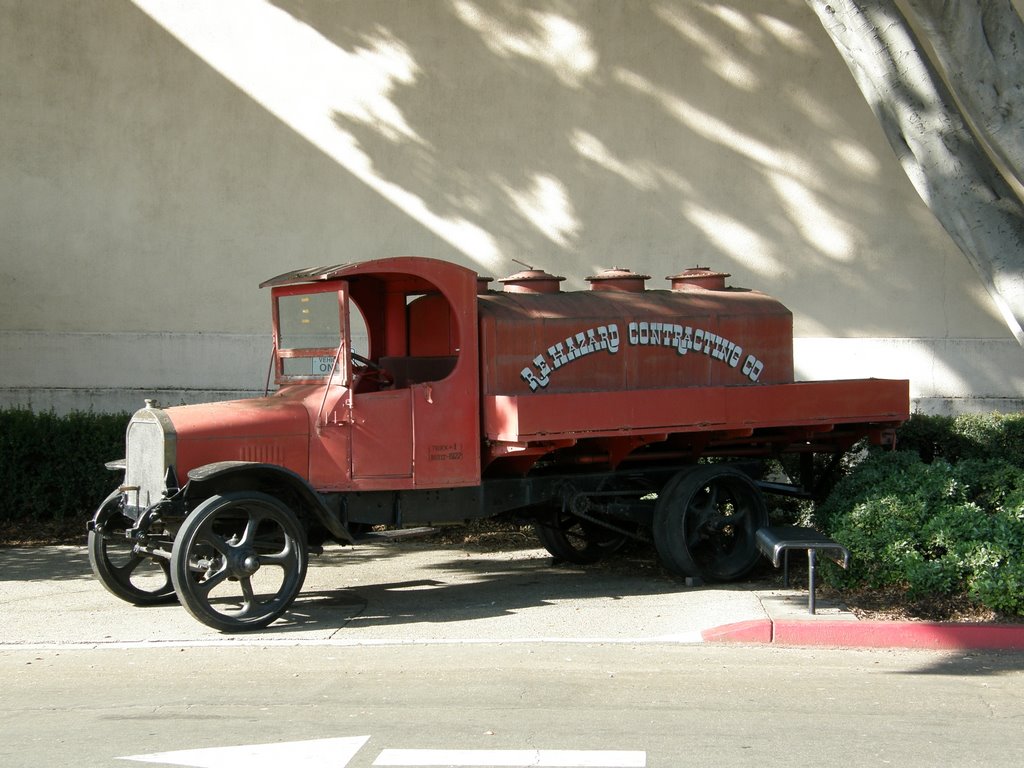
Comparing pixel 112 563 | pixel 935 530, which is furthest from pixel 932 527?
pixel 112 563

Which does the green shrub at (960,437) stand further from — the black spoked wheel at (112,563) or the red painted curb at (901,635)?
Answer: the black spoked wheel at (112,563)

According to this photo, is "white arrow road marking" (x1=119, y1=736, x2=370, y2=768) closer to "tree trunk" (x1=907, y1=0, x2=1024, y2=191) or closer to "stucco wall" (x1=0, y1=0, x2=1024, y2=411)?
"tree trunk" (x1=907, y1=0, x2=1024, y2=191)

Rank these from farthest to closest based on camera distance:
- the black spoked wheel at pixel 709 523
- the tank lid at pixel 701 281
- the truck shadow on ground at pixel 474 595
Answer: the tank lid at pixel 701 281 → the black spoked wheel at pixel 709 523 → the truck shadow on ground at pixel 474 595

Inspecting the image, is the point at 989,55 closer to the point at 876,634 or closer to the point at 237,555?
A: the point at 876,634

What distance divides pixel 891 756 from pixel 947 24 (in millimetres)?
5332

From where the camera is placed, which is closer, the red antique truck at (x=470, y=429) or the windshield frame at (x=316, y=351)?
the red antique truck at (x=470, y=429)

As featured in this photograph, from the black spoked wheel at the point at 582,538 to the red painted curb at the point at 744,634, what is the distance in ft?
7.65

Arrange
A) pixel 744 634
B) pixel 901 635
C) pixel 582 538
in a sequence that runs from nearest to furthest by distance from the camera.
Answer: pixel 901 635, pixel 744 634, pixel 582 538

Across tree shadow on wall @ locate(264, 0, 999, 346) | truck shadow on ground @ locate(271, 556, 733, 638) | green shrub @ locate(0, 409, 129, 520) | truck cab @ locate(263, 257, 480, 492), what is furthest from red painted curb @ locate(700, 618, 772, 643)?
green shrub @ locate(0, 409, 129, 520)

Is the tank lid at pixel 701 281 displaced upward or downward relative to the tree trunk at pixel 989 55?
downward

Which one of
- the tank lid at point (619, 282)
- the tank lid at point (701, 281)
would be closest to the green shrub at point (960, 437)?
the tank lid at point (701, 281)

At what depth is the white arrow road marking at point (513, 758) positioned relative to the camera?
5.20 meters

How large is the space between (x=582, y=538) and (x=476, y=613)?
6.76 feet

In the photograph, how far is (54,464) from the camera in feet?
37.5
